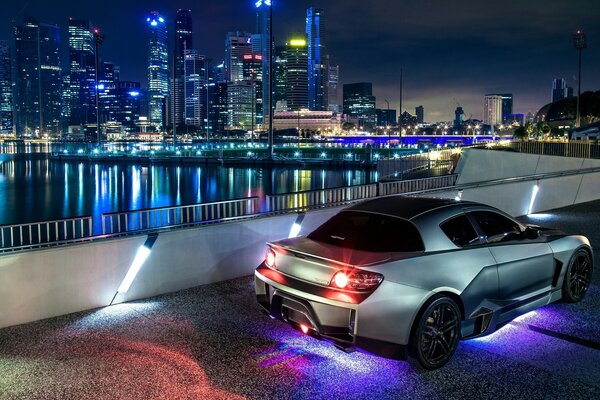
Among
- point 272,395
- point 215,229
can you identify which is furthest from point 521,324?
point 215,229

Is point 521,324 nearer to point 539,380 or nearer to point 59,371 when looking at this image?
point 539,380

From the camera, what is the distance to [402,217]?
5723 mm

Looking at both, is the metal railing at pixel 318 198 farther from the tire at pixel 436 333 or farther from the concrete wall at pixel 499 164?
the concrete wall at pixel 499 164

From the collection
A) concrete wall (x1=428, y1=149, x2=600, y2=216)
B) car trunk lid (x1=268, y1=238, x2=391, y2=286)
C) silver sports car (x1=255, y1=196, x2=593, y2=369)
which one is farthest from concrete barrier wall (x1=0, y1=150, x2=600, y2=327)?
concrete wall (x1=428, y1=149, x2=600, y2=216)

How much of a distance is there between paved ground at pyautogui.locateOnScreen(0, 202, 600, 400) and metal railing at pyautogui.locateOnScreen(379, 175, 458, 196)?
275 inches

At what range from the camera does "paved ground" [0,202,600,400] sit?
4848 mm

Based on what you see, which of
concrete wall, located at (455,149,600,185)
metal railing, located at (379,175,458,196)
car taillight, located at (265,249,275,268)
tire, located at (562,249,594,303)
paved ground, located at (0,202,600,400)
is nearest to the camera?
paved ground, located at (0,202,600,400)

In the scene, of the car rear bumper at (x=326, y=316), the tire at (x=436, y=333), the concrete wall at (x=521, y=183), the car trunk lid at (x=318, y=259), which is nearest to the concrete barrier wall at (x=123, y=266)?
the car trunk lid at (x=318, y=259)

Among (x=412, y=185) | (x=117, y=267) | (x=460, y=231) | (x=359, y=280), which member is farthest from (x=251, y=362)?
(x=412, y=185)

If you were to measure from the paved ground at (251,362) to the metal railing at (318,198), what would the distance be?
392 centimetres

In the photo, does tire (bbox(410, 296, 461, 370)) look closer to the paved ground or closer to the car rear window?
the paved ground

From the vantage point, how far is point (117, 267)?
761 cm

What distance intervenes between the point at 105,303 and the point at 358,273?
420 cm

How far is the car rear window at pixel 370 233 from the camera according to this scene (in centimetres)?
545
